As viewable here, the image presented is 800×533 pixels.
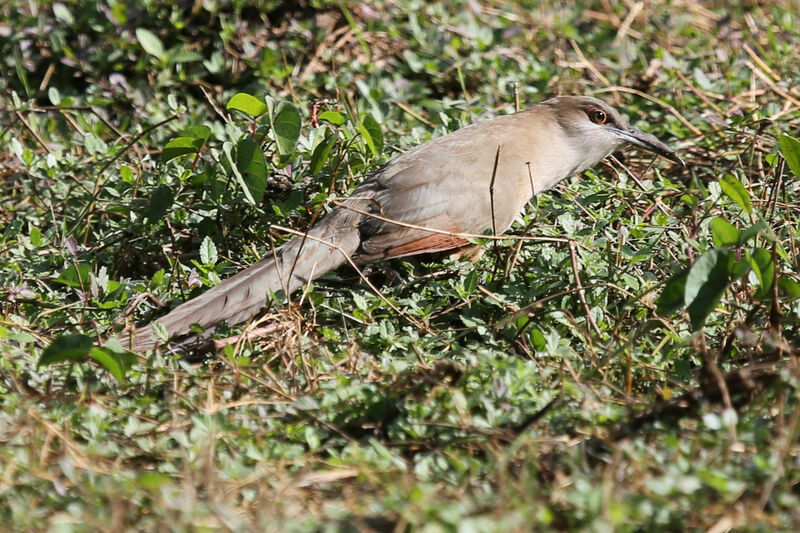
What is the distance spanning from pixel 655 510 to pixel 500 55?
4.93 metres

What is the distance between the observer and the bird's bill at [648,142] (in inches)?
215

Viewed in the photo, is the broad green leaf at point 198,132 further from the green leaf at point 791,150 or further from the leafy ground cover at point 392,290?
the green leaf at point 791,150

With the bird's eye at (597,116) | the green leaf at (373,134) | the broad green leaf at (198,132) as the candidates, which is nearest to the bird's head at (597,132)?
the bird's eye at (597,116)

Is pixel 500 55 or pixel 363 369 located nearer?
pixel 363 369

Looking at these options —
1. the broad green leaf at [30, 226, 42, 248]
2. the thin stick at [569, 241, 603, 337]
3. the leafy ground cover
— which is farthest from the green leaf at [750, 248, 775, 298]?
the broad green leaf at [30, 226, 42, 248]

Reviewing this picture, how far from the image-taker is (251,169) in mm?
4582

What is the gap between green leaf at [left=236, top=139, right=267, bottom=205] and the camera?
4523 millimetres

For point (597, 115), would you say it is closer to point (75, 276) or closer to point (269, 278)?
point (269, 278)

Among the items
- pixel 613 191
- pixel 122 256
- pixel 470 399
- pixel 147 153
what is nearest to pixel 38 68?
pixel 147 153

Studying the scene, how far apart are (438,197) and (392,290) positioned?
2.32ft

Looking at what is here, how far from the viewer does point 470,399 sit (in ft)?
10.5

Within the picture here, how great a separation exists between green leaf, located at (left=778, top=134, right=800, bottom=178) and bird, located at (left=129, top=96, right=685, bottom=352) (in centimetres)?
125

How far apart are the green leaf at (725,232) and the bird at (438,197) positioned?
3.81 feet

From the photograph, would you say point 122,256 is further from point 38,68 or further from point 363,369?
point 38,68
